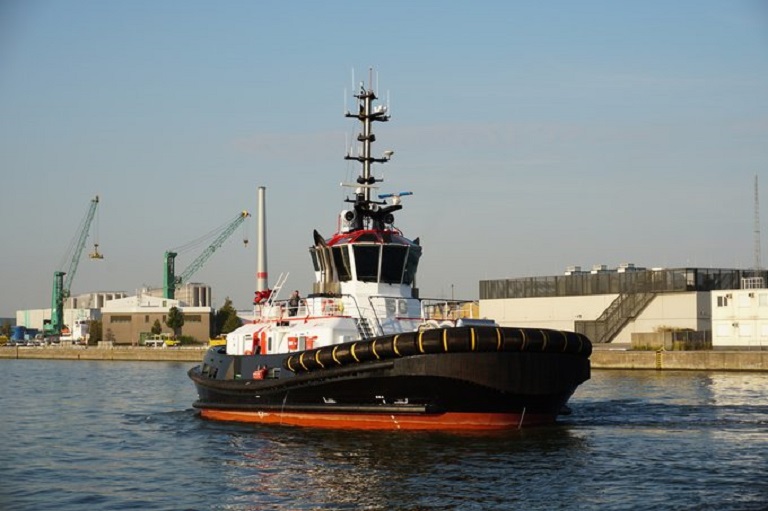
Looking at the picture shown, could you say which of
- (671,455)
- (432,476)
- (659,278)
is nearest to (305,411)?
(432,476)

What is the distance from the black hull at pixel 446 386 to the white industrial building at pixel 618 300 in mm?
39042

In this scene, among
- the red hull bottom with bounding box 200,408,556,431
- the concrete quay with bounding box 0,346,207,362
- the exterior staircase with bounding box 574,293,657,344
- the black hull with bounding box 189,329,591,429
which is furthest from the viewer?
the concrete quay with bounding box 0,346,207,362

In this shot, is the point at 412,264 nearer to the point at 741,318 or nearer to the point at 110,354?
the point at 741,318

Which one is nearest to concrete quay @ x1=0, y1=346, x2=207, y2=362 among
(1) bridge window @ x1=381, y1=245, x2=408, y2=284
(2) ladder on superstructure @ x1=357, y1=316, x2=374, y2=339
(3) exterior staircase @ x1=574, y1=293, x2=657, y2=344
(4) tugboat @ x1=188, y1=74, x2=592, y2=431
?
(3) exterior staircase @ x1=574, y1=293, x2=657, y2=344

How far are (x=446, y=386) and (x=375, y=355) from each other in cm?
164

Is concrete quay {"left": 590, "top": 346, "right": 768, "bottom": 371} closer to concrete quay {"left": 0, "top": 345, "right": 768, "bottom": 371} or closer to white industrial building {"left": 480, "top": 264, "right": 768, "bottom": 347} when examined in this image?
concrete quay {"left": 0, "top": 345, "right": 768, "bottom": 371}

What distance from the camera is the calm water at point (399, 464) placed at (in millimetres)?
16219

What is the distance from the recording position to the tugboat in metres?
21.0

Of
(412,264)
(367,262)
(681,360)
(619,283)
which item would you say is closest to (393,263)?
(367,262)

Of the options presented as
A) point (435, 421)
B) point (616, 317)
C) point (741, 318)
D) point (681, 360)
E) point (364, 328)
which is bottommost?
point (681, 360)

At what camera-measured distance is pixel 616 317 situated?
2566 inches

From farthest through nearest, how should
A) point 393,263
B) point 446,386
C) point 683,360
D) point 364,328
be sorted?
point 683,360 < point 393,263 < point 364,328 < point 446,386

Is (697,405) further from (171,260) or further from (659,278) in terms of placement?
(171,260)

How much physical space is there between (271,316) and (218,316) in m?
88.8
